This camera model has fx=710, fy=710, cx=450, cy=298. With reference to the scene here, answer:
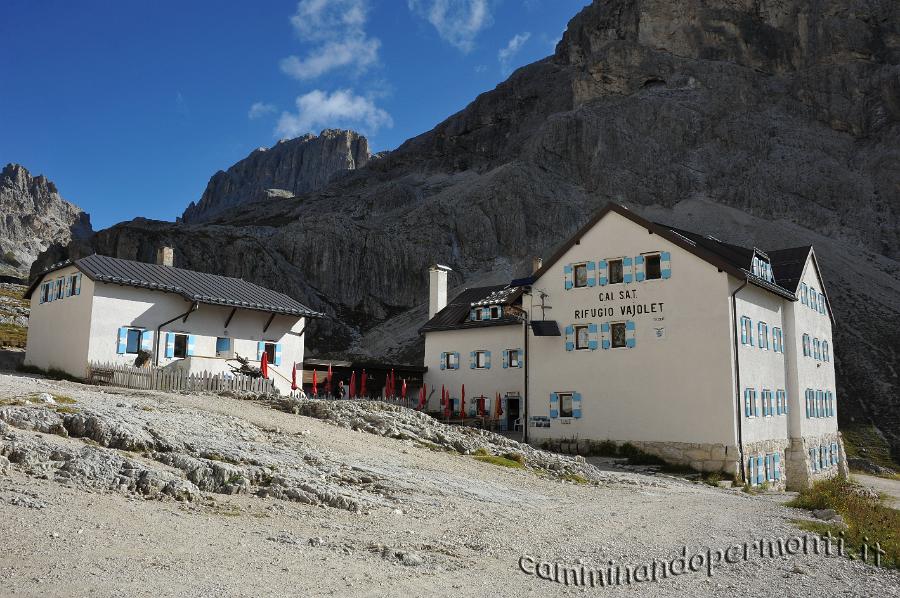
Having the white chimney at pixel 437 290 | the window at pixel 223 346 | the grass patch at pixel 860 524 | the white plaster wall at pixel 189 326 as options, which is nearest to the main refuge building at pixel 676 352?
the grass patch at pixel 860 524

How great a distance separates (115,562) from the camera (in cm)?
773

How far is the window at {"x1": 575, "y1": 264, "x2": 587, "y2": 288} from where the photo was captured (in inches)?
1268

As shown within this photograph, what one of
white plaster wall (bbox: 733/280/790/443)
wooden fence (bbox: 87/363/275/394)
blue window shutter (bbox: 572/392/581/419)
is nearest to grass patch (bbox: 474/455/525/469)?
wooden fence (bbox: 87/363/275/394)

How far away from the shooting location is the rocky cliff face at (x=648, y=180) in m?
109

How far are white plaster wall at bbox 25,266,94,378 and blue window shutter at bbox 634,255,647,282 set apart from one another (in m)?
22.6

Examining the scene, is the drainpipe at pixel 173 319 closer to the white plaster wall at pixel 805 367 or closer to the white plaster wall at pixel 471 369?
the white plaster wall at pixel 471 369

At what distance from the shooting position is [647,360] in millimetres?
29656

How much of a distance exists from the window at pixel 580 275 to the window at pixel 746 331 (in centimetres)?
684

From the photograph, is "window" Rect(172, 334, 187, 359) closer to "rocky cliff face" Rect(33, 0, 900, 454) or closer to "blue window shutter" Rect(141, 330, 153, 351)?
"blue window shutter" Rect(141, 330, 153, 351)

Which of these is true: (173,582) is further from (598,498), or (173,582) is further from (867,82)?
(867,82)

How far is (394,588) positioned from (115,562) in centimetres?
307

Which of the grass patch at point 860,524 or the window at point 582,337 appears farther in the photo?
the window at point 582,337

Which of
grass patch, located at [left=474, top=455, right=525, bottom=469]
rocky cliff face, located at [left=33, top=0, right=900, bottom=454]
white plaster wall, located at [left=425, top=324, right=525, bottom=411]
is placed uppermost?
rocky cliff face, located at [left=33, top=0, right=900, bottom=454]

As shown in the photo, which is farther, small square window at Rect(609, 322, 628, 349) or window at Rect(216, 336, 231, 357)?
window at Rect(216, 336, 231, 357)
